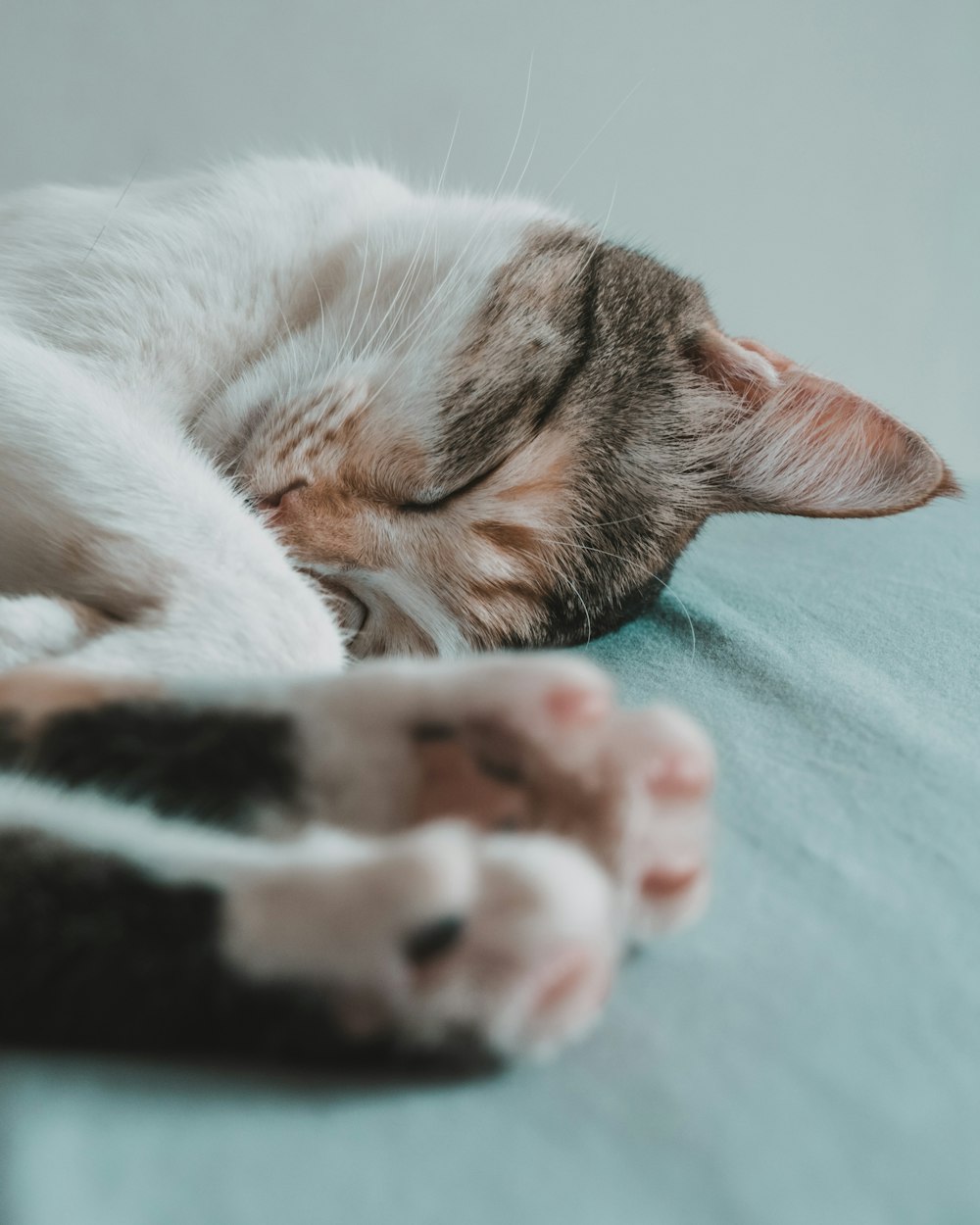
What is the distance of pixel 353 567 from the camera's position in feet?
3.20

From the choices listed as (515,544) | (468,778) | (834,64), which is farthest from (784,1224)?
(834,64)

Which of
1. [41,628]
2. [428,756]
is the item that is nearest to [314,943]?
[428,756]

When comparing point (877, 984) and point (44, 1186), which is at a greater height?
point (877, 984)

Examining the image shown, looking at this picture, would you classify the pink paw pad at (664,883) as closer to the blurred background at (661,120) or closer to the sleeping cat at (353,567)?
the sleeping cat at (353,567)

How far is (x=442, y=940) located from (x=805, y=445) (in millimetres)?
846

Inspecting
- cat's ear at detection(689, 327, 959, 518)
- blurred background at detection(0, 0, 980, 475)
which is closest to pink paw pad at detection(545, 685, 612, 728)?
cat's ear at detection(689, 327, 959, 518)

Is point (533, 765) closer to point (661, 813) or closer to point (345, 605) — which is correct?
point (661, 813)

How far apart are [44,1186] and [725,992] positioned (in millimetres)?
286

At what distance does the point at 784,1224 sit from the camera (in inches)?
15.3

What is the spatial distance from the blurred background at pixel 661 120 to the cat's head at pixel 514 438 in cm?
105

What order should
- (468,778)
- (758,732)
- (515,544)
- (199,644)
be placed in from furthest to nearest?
1. (515,544)
2. (758,732)
3. (199,644)
4. (468,778)

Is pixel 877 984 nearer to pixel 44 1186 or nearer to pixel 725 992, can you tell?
pixel 725 992

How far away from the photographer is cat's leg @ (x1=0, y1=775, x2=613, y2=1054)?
40 centimetres

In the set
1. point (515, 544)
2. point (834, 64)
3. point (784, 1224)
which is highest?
point (834, 64)
